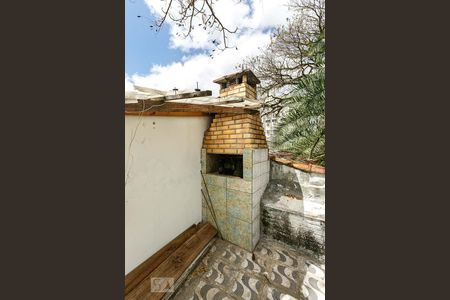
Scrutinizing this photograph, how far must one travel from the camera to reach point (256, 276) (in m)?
3.43

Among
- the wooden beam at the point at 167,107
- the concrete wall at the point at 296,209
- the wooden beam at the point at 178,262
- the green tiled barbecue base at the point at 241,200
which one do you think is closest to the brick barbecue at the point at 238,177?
the green tiled barbecue base at the point at 241,200

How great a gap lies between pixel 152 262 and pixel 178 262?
1.64ft

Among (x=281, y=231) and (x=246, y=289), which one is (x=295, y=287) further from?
(x=281, y=231)

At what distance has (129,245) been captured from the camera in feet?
10.1

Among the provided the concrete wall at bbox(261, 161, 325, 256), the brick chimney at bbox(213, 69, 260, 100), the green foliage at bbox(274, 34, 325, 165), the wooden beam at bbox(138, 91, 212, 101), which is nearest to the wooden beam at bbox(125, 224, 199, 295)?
the concrete wall at bbox(261, 161, 325, 256)

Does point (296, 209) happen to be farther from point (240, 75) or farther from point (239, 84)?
point (240, 75)

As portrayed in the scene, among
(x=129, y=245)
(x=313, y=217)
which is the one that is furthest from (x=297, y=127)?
(x=129, y=245)

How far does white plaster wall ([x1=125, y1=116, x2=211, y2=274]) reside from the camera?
3113 mm

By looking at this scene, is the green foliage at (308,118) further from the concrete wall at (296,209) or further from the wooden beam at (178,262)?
the wooden beam at (178,262)

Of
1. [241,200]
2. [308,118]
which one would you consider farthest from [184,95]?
[308,118]

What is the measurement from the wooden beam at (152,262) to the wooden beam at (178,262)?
0.08 m

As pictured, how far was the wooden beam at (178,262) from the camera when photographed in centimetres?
276

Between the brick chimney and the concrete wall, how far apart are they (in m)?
2.55

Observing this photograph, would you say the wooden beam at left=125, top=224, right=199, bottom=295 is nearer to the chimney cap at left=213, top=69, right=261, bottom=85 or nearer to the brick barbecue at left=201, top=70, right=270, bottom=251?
the brick barbecue at left=201, top=70, right=270, bottom=251
